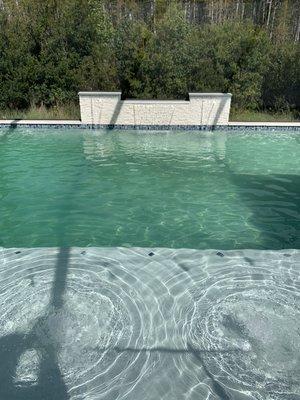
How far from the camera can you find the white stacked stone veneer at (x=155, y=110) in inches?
441

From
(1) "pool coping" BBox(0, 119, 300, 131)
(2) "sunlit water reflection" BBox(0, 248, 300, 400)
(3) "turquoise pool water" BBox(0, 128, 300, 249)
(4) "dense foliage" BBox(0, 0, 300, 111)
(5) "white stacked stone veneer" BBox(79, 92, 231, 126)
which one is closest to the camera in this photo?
(2) "sunlit water reflection" BBox(0, 248, 300, 400)

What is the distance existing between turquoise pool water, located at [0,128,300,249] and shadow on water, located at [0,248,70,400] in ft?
6.19

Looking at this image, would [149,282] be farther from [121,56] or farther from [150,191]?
[121,56]

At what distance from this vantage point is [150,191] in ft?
23.3

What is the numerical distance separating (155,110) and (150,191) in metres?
4.92

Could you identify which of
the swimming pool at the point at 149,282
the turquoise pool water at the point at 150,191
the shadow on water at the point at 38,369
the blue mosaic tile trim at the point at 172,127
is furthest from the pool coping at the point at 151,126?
the shadow on water at the point at 38,369

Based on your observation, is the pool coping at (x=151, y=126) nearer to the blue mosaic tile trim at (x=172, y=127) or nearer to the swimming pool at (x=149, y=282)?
the blue mosaic tile trim at (x=172, y=127)

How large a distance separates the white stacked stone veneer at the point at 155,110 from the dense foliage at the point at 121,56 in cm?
97

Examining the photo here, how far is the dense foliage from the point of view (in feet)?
38.6

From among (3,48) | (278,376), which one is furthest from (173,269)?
(3,48)

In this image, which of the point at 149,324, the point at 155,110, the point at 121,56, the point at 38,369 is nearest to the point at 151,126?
the point at 155,110

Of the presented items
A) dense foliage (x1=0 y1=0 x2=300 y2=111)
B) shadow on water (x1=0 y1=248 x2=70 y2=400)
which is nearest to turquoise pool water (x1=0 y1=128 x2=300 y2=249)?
shadow on water (x1=0 y1=248 x2=70 y2=400)

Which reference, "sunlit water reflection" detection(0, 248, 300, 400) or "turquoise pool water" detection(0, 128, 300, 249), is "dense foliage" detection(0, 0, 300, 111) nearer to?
"turquoise pool water" detection(0, 128, 300, 249)

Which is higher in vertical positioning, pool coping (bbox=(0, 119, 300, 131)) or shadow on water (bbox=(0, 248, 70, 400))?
pool coping (bbox=(0, 119, 300, 131))
